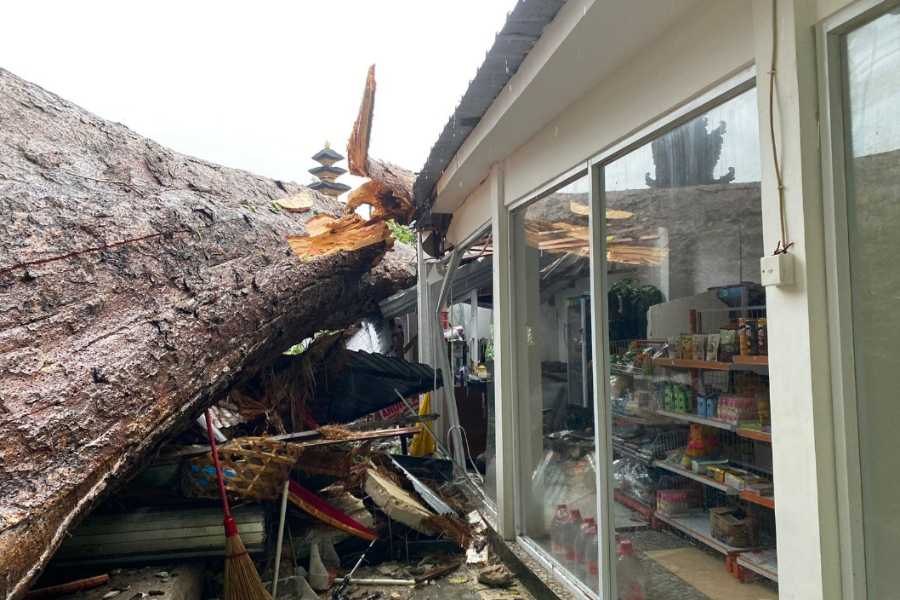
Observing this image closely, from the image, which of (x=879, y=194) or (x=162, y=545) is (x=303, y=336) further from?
(x=879, y=194)

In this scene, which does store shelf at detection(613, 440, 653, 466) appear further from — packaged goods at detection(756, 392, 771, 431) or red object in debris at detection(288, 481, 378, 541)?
red object in debris at detection(288, 481, 378, 541)

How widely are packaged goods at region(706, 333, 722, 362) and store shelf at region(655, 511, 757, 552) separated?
60cm

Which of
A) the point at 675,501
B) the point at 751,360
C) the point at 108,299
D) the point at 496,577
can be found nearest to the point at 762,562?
the point at 675,501

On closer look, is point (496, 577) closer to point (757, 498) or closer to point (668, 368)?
point (668, 368)

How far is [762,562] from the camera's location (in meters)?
2.05

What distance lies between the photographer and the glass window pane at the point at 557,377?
3244 mm

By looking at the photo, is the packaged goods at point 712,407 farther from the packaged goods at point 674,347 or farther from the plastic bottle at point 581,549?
the plastic bottle at point 581,549

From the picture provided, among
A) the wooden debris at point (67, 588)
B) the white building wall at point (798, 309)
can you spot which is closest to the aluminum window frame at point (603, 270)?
the white building wall at point (798, 309)

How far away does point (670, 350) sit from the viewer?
2.54m

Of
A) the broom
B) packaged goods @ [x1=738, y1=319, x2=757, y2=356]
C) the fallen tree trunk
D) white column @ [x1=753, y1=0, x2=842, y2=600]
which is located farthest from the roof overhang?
the broom

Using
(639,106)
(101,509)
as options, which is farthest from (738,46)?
(101,509)

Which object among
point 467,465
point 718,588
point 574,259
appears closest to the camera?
point 718,588

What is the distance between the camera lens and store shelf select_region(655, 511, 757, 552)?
2.23 m

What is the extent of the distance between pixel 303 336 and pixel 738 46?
420 centimetres
